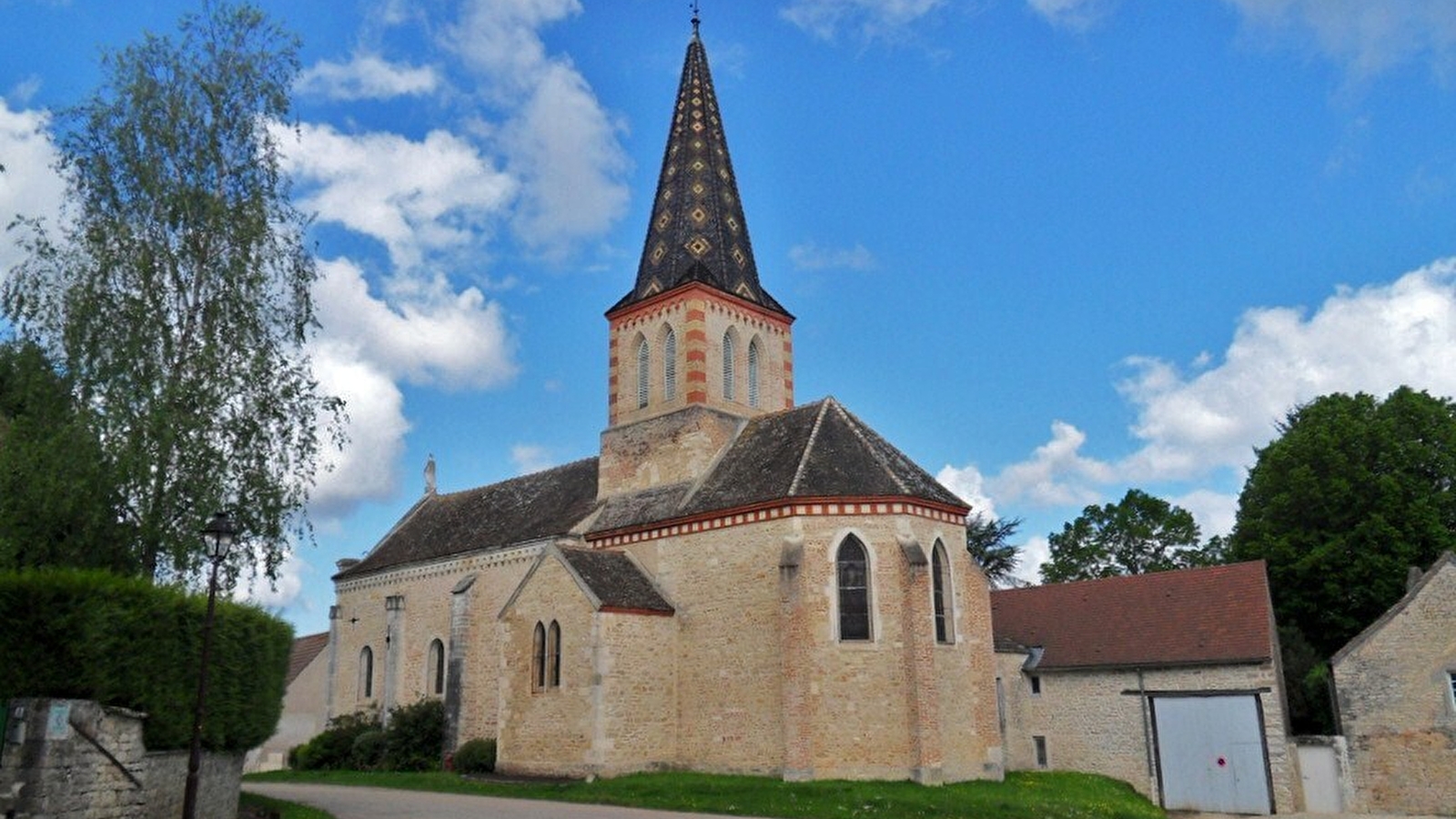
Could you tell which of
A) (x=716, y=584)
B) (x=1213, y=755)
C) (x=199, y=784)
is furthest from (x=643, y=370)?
(x=1213, y=755)

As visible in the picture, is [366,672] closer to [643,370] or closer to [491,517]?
[491,517]

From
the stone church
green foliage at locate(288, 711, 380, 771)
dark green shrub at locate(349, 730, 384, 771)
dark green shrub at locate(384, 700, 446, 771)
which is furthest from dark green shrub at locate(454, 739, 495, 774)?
green foliage at locate(288, 711, 380, 771)

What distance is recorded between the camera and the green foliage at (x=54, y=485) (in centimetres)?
1789

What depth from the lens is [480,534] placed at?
34.6m

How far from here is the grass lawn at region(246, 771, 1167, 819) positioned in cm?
1978

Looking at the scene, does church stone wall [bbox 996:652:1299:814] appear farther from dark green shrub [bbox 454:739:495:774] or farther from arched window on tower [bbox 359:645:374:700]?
arched window on tower [bbox 359:645:374:700]

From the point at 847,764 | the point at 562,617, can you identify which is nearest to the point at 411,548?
the point at 562,617

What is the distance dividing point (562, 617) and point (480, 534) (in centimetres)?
928

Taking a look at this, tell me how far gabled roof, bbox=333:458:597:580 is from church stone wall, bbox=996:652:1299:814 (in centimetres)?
1372

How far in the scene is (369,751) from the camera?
104 feet

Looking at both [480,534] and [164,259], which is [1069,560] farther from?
[164,259]

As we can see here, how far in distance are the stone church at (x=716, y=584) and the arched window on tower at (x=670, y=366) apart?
80 millimetres

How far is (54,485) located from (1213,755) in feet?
87.0

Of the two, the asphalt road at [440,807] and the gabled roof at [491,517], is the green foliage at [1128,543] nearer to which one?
the gabled roof at [491,517]
